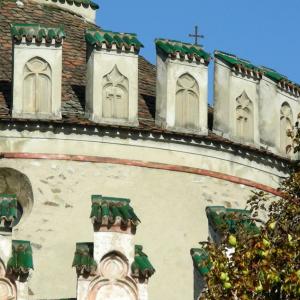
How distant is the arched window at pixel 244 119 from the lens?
44.4m

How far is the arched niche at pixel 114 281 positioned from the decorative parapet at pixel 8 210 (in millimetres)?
1413

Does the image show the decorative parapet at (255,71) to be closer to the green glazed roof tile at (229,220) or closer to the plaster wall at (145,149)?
the plaster wall at (145,149)

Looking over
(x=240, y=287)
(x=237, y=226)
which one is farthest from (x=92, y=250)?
(x=240, y=287)

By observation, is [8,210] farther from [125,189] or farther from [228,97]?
[228,97]

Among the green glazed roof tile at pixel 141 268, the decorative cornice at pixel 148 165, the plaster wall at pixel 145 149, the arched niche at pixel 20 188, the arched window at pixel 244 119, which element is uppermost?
the arched window at pixel 244 119

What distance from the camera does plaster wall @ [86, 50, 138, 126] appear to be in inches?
1700

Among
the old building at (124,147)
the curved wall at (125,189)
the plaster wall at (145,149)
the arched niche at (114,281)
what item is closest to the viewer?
the arched niche at (114,281)

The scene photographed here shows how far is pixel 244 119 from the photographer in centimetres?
4444

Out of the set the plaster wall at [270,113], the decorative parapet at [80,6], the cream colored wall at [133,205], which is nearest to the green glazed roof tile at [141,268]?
the cream colored wall at [133,205]

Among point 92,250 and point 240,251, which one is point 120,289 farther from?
point 240,251

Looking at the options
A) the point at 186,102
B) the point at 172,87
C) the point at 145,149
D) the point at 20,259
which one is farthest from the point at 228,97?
the point at 20,259

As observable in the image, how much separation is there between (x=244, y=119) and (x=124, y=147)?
2.32 meters

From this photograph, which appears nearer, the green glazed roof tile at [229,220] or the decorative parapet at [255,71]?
the green glazed roof tile at [229,220]

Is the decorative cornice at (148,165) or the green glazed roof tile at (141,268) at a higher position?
the decorative cornice at (148,165)
